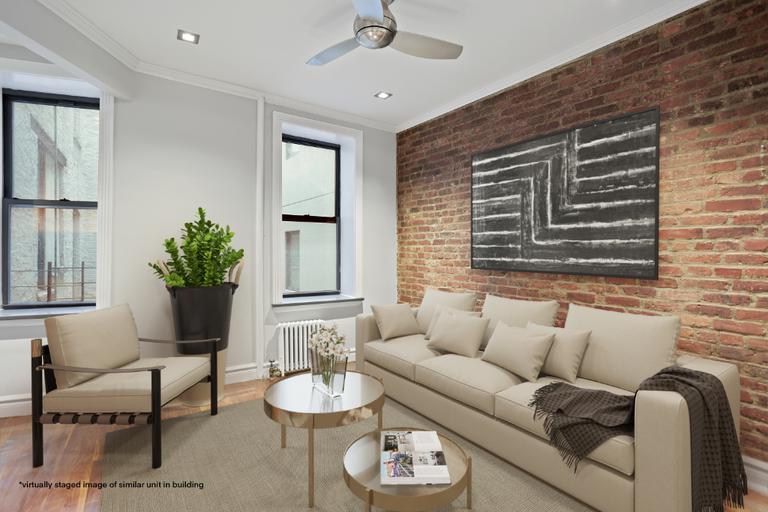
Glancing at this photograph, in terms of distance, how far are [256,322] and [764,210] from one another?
393 cm

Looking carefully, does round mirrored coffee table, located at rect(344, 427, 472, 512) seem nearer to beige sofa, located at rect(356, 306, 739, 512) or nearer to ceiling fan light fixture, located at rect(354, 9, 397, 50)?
beige sofa, located at rect(356, 306, 739, 512)

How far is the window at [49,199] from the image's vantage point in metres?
3.36

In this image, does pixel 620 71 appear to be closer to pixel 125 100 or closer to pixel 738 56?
pixel 738 56

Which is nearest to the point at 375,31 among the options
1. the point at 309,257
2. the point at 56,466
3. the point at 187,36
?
the point at 187,36

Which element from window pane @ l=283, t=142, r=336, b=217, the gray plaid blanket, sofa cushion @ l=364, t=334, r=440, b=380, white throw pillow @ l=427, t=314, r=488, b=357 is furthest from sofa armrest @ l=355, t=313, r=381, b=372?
the gray plaid blanket

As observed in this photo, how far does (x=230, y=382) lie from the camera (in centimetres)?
386

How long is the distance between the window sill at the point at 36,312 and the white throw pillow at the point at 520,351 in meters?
3.39

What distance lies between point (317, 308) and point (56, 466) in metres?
2.47

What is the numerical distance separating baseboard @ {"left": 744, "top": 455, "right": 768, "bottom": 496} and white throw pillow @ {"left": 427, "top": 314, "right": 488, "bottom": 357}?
1670 mm

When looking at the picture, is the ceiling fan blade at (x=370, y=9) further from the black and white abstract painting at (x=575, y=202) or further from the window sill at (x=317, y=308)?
the window sill at (x=317, y=308)

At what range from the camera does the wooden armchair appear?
2379 millimetres

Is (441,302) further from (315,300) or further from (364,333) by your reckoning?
(315,300)

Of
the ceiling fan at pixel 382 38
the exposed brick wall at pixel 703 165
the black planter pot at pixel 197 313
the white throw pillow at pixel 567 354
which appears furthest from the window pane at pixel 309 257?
the white throw pillow at pixel 567 354

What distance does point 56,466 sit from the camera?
240 centimetres
